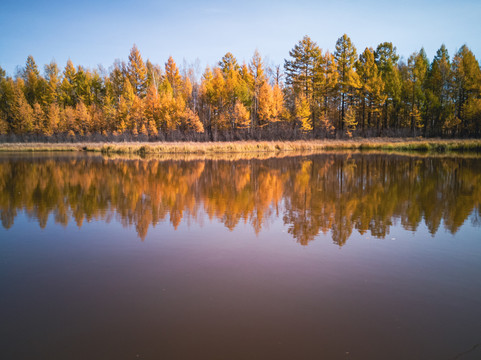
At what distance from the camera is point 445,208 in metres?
7.94

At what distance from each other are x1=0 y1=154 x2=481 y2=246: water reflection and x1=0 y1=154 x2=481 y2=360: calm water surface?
0.27 feet

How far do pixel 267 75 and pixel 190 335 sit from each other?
43.3 metres

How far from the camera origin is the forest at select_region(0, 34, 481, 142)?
37.1 metres

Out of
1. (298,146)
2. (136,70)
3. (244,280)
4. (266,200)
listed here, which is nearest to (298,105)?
(298,146)

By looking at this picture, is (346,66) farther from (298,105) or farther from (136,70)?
(136,70)

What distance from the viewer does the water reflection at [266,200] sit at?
692cm

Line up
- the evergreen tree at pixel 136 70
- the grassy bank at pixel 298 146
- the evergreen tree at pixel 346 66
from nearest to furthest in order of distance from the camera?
the grassy bank at pixel 298 146, the evergreen tree at pixel 346 66, the evergreen tree at pixel 136 70

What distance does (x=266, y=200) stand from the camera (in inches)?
362

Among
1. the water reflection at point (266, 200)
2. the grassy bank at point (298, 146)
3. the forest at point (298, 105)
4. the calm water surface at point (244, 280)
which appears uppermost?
the forest at point (298, 105)

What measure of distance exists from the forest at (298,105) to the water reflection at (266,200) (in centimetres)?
2530

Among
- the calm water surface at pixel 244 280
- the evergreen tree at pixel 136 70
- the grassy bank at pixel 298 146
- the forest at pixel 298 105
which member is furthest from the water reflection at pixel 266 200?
the evergreen tree at pixel 136 70

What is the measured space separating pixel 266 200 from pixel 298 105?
98.3 feet

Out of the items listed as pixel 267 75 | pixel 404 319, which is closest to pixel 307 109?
pixel 267 75

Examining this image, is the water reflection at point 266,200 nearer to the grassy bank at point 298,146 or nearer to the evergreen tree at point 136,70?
the grassy bank at point 298,146
